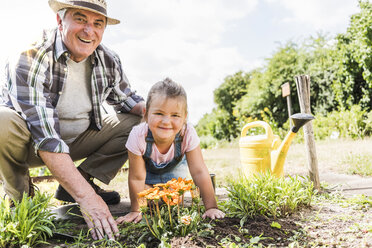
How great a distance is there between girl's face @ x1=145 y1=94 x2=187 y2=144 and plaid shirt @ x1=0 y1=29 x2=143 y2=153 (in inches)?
24.8

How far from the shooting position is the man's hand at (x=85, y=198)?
1.94 m

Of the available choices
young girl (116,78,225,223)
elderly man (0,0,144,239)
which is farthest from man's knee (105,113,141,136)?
young girl (116,78,225,223)

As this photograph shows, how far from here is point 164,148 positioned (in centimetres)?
254

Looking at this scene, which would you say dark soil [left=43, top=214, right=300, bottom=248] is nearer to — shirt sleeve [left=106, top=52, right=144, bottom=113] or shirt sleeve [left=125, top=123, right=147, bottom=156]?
shirt sleeve [left=125, top=123, right=147, bottom=156]

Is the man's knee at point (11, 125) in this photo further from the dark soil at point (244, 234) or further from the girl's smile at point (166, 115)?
the dark soil at point (244, 234)

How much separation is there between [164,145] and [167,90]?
0.51 meters

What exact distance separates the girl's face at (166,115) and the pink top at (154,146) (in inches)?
7.4

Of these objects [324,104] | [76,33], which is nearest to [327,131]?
[324,104]

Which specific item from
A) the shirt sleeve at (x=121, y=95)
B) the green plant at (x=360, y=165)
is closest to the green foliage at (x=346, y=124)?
the green plant at (x=360, y=165)

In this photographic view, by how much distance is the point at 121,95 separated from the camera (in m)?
3.10

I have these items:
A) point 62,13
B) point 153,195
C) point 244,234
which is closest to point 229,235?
point 244,234

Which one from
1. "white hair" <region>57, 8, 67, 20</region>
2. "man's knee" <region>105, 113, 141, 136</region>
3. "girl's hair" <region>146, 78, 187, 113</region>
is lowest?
"man's knee" <region>105, 113, 141, 136</region>

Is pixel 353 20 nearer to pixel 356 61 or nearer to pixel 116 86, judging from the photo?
pixel 356 61

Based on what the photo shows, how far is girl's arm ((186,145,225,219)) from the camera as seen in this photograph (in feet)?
7.01
